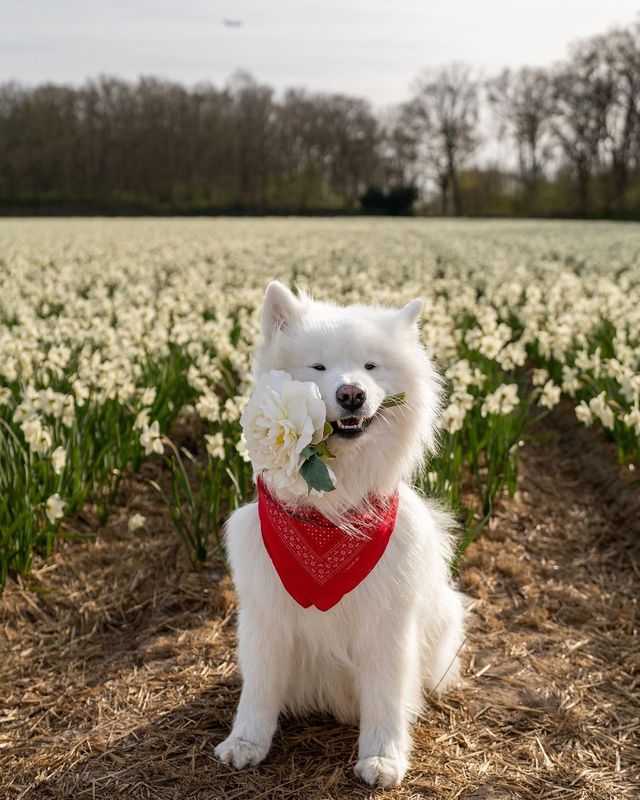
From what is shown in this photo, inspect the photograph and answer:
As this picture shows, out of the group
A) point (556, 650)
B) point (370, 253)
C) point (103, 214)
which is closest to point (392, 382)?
point (556, 650)

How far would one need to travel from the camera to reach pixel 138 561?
4.27 metres

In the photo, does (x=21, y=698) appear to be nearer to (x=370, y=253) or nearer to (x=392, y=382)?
(x=392, y=382)

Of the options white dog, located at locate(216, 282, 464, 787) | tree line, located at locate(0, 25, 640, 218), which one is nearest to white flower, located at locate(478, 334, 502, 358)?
white dog, located at locate(216, 282, 464, 787)

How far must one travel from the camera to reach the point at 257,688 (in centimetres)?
272

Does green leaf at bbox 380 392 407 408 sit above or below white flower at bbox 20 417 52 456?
above

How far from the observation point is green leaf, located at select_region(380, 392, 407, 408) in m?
2.32

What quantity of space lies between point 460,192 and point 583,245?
4332 centimetres

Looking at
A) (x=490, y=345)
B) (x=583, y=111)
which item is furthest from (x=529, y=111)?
(x=490, y=345)

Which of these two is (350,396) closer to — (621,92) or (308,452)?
(308,452)

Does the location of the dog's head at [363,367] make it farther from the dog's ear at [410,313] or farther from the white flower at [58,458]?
the white flower at [58,458]

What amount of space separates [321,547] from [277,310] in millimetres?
756

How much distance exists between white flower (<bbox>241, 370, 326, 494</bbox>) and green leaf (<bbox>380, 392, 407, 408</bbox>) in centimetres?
24

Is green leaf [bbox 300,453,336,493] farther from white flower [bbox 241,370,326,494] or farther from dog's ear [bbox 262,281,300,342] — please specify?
dog's ear [bbox 262,281,300,342]

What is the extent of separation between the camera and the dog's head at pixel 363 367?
2.34 m
